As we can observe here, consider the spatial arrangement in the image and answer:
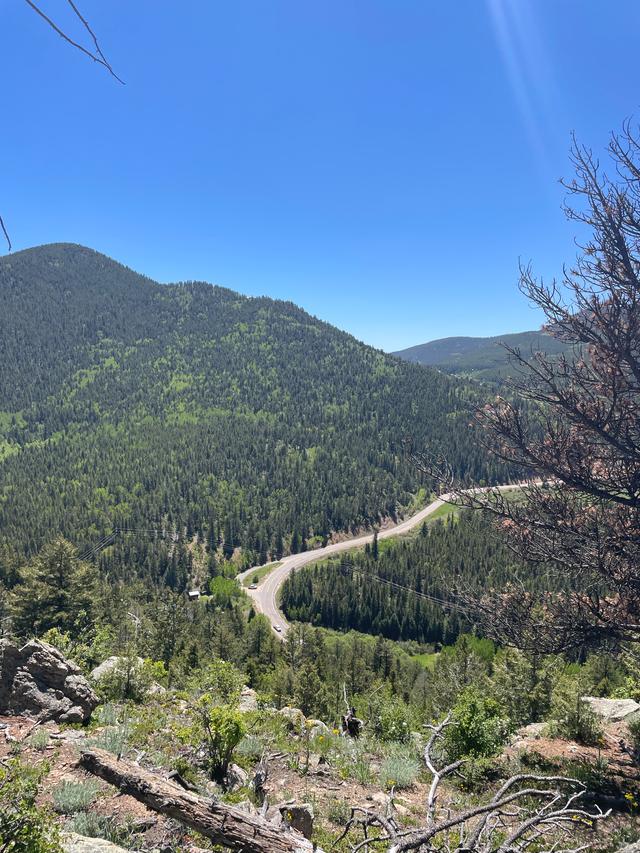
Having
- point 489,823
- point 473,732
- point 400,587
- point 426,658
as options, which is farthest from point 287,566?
point 489,823

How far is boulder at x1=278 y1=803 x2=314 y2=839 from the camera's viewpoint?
23.9 ft

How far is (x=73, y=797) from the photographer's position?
7.67m

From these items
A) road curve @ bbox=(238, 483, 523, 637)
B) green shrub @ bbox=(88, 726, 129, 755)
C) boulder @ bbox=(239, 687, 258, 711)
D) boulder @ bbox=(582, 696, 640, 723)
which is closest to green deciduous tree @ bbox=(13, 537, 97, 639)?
boulder @ bbox=(239, 687, 258, 711)

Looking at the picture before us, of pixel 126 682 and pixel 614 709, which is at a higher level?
pixel 126 682

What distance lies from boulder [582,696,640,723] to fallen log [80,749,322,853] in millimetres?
15717

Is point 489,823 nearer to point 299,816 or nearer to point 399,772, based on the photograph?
point 299,816

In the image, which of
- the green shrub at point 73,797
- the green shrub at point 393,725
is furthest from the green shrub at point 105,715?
the green shrub at point 393,725

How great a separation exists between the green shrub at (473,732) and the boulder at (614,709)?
7123 millimetres

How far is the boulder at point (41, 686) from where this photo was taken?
39.2 ft

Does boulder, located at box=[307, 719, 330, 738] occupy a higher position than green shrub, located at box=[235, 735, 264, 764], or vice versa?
green shrub, located at box=[235, 735, 264, 764]

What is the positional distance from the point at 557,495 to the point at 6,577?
9395 cm

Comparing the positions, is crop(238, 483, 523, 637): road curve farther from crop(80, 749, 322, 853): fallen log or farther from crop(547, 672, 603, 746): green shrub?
crop(80, 749, 322, 853): fallen log

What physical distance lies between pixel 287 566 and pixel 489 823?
131233mm

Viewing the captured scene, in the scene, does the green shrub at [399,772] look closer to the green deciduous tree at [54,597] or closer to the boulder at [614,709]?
the boulder at [614,709]
